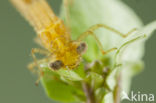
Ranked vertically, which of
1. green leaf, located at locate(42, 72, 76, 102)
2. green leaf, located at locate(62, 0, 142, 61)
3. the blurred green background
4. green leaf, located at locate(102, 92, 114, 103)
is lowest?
green leaf, located at locate(102, 92, 114, 103)

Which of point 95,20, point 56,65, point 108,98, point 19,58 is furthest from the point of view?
point 19,58

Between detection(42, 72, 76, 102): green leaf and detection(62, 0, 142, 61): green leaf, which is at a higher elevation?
detection(62, 0, 142, 61): green leaf

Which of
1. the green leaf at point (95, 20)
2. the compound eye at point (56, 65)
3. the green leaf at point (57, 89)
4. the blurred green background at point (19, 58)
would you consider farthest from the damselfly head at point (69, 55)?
the blurred green background at point (19, 58)

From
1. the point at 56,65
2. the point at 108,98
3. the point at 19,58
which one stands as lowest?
the point at 108,98

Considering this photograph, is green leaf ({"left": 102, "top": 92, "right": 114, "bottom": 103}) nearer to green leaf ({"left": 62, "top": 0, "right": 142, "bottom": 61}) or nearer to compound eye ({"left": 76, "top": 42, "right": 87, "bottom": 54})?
compound eye ({"left": 76, "top": 42, "right": 87, "bottom": 54})

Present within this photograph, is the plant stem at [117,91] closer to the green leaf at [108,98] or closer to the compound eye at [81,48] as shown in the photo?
the green leaf at [108,98]

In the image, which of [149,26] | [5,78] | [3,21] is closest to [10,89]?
[5,78]

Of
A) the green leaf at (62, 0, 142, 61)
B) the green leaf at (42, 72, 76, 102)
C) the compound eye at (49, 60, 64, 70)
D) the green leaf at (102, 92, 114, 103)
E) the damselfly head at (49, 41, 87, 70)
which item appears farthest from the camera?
the green leaf at (62, 0, 142, 61)

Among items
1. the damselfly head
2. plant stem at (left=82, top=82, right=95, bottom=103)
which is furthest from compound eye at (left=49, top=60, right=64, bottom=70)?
plant stem at (left=82, top=82, right=95, bottom=103)

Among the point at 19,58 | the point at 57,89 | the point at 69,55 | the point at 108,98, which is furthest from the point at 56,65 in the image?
the point at 19,58

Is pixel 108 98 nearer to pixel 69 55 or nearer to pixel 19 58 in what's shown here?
pixel 69 55

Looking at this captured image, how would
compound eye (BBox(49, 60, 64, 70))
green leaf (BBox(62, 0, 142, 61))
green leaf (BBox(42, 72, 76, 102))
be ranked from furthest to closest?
green leaf (BBox(62, 0, 142, 61)) → green leaf (BBox(42, 72, 76, 102)) → compound eye (BBox(49, 60, 64, 70))
